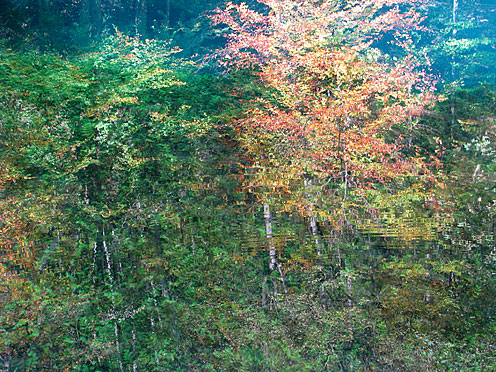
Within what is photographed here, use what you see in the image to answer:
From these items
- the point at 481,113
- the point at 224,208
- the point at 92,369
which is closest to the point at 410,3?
the point at 481,113

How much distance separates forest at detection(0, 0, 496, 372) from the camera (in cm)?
493

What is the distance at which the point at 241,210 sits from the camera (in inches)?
238

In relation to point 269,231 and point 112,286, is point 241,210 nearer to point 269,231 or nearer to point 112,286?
point 269,231

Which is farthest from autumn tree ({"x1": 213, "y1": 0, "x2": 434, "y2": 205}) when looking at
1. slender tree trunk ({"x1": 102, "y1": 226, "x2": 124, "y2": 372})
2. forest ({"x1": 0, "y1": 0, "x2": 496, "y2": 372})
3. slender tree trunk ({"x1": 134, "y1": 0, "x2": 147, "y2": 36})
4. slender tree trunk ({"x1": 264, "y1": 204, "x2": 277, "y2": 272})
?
slender tree trunk ({"x1": 102, "y1": 226, "x2": 124, "y2": 372})

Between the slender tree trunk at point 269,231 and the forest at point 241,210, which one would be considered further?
the slender tree trunk at point 269,231

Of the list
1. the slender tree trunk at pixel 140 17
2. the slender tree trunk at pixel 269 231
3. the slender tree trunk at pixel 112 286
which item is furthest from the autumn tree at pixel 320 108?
the slender tree trunk at pixel 112 286

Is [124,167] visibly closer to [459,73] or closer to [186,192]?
[186,192]

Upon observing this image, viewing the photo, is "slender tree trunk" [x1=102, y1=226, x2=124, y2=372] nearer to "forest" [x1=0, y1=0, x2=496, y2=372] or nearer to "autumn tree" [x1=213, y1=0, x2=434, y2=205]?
"forest" [x1=0, y1=0, x2=496, y2=372]

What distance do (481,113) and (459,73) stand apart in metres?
3.57

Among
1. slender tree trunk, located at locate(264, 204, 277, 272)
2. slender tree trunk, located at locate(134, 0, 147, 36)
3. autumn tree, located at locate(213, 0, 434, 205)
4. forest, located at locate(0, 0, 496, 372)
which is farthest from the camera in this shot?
slender tree trunk, located at locate(134, 0, 147, 36)

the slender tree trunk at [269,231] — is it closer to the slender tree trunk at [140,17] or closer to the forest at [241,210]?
the forest at [241,210]

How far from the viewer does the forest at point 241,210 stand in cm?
493

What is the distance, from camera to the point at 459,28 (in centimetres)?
1056

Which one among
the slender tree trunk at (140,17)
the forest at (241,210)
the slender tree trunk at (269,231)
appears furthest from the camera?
the slender tree trunk at (140,17)
